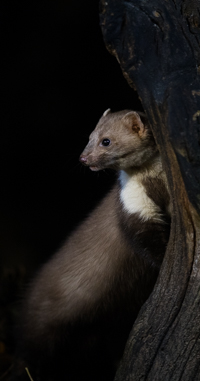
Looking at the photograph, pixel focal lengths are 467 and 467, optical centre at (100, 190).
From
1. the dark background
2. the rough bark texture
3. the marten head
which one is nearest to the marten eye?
the marten head

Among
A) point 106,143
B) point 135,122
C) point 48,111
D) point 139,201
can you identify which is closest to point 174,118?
point 135,122

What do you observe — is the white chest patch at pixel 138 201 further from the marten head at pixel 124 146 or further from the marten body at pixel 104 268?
the marten head at pixel 124 146

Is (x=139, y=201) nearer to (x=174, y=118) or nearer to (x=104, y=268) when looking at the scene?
(x=104, y=268)

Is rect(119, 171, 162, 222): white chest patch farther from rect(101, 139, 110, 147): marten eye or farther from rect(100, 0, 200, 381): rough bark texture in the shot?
rect(100, 0, 200, 381): rough bark texture

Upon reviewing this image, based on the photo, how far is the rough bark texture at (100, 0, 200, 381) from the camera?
2.10 m

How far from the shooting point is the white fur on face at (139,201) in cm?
306

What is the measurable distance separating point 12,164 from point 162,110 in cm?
309

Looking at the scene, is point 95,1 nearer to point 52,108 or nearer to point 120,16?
point 52,108

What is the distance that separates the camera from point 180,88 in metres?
2.10

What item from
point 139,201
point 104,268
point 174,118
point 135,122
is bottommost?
point 104,268

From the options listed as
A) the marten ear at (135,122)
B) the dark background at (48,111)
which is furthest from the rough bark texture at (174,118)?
the dark background at (48,111)

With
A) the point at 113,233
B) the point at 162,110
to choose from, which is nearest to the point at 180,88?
the point at 162,110

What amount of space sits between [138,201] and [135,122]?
524mm

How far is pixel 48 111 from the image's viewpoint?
15.6 feet
